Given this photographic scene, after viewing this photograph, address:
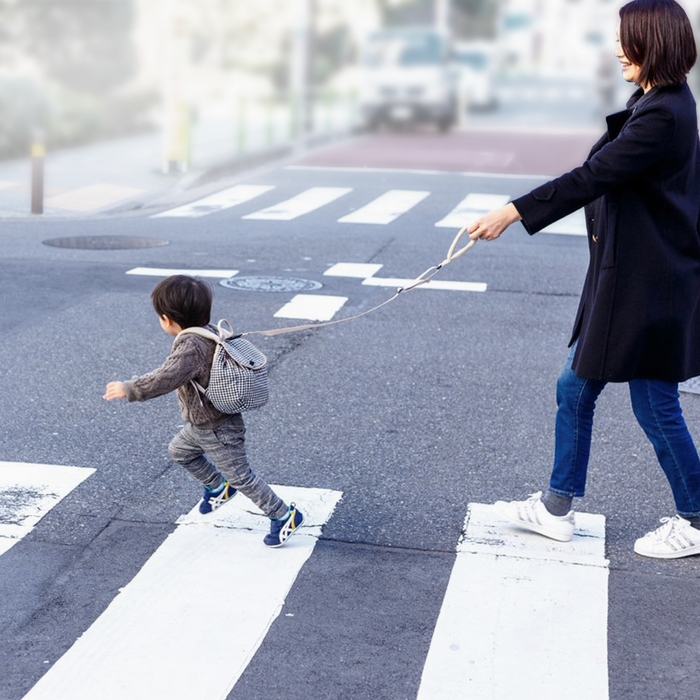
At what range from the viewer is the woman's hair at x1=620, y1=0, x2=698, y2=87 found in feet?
13.9

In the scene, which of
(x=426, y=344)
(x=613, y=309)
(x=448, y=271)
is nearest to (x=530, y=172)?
(x=448, y=271)

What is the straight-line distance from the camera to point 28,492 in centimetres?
512

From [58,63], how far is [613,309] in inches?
1064

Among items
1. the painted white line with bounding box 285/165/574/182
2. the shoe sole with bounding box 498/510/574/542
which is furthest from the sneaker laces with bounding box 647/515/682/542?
the painted white line with bounding box 285/165/574/182

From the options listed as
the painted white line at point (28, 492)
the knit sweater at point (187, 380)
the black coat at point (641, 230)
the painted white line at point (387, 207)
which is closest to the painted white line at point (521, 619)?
the black coat at point (641, 230)

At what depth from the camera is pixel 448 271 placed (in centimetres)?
1095

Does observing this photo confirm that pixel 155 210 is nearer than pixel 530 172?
Yes

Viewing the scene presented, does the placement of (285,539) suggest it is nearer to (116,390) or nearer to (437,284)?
(116,390)

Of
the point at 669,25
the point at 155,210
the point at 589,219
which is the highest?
the point at 669,25

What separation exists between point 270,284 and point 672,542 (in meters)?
5.77

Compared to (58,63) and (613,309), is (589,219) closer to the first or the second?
(613,309)

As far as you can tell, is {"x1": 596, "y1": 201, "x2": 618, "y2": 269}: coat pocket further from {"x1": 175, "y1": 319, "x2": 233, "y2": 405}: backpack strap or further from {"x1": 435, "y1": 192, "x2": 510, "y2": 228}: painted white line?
{"x1": 435, "y1": 192, "x2": 510, "y2": 228}: painted white line

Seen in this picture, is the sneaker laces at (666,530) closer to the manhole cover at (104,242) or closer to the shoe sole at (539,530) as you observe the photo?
the shoe sole at (539,530)

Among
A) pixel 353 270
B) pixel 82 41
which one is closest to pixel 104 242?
pixel 353 270
